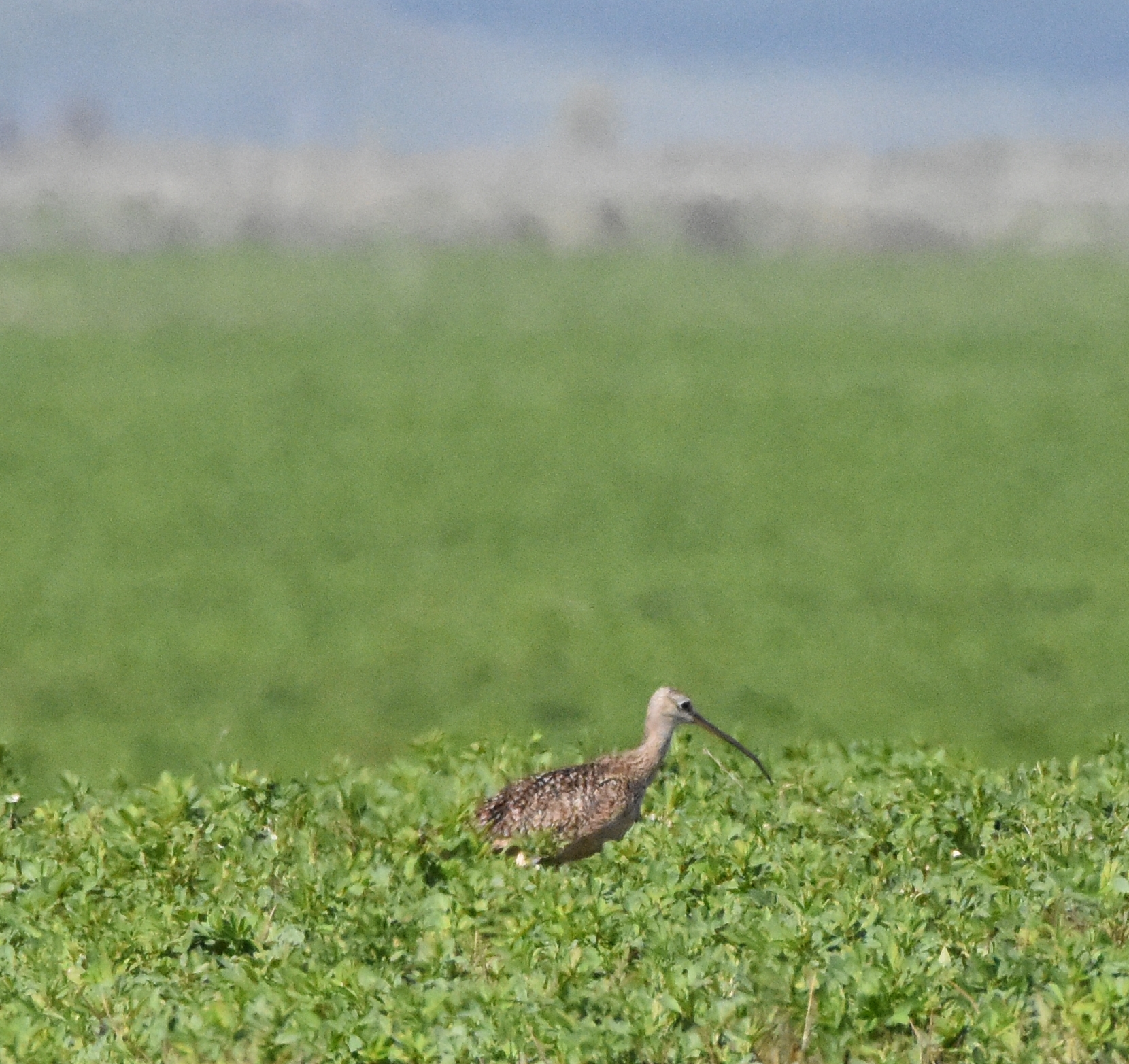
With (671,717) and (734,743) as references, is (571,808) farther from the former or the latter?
(734,743)

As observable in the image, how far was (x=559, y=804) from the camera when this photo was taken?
31.1 feet

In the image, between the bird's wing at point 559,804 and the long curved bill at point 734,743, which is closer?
the bird's wing at point 559,804

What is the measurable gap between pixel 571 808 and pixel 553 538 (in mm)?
15711

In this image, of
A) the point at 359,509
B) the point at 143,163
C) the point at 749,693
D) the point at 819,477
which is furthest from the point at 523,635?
the point at 143,163

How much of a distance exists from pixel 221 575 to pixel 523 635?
4543 millimetres

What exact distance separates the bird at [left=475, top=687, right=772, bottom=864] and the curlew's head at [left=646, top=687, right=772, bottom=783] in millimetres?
531

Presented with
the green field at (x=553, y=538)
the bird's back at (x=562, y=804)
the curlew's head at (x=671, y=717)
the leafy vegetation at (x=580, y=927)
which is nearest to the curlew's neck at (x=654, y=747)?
the curlew's head at (x=671, y=717)

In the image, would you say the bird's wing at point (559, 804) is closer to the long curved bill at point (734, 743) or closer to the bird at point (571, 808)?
the bird at point (571, 808)

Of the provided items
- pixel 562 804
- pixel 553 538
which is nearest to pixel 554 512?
pixel 553 538

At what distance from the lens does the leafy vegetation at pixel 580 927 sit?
6.78 meters

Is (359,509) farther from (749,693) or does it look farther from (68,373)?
(68,373)

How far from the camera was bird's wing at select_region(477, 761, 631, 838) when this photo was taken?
9398mm

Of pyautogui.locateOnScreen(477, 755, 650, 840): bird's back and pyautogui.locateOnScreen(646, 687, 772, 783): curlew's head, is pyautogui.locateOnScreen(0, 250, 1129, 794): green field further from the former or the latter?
pyautogui.locateOnScreen(477, 755, 650, 840): bird's back

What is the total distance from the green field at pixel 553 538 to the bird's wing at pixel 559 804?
2.49m
